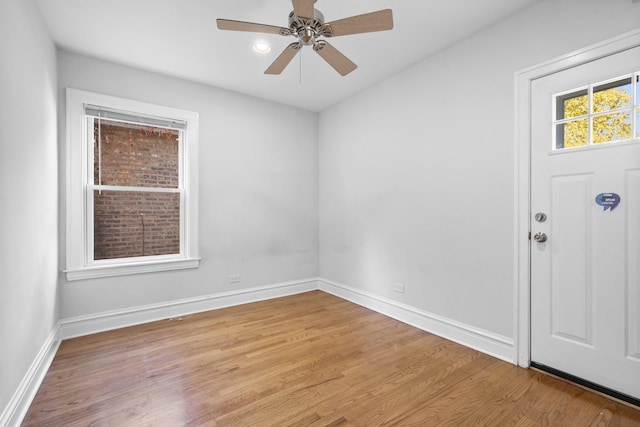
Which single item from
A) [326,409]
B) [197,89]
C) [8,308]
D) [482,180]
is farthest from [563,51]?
[8,308]

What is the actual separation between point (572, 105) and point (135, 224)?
4094mm

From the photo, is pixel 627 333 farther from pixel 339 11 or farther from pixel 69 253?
pixel 69 253

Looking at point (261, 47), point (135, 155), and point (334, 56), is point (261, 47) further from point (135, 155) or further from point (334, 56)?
point (135, 155)

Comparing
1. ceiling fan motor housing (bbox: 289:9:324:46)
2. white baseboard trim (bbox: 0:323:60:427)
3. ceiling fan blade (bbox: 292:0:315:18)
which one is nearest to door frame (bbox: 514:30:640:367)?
ceiling fan motor housing (bbox: 289:9:324:46)

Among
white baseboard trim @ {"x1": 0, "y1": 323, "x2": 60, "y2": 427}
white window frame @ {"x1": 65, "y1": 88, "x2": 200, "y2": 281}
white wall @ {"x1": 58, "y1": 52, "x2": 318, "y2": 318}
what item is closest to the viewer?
white baseboard trim @ {"x1": 0, "y1": 323, "x2": 60, "y2": 427}

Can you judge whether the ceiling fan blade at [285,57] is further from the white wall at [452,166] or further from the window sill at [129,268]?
the window sill at [129,268]

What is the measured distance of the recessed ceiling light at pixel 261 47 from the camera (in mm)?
2612

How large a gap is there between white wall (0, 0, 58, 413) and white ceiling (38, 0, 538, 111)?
→ 38 centimetres

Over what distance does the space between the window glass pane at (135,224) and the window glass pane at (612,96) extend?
3882mm

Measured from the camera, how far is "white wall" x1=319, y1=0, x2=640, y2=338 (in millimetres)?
2154

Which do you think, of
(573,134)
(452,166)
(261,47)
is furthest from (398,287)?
(261,47)

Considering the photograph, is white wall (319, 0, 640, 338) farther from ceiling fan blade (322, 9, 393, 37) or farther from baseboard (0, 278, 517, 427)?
ceiling fan blade (322, 9, 393, 37)

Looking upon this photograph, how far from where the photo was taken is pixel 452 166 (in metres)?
2.67

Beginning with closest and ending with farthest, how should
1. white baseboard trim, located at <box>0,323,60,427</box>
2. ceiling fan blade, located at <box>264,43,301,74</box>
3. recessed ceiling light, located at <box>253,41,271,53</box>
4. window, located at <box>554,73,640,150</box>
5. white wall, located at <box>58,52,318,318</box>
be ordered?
white baseboard trim, located at <box>0,323,60,427</box>
window, located at <box>554,73,640,150</box>
ceiling fan blade, located at <box>264,43,301,74</box>
recessed ceiling light, located at <box>253,41,271,53</box>
white wall, located at <box>58,52,318,318</box>
